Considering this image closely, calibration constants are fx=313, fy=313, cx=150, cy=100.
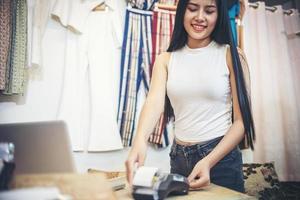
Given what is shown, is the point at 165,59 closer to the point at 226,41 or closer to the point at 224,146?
the point at 226,41

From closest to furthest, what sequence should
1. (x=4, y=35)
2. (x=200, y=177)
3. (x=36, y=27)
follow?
(x=200, y=177) → (x=4, y=35) → (x=36, y=27)

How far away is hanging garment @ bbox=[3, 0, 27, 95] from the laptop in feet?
4.31

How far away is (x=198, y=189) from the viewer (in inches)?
23.7

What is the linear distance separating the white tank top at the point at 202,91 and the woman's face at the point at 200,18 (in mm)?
47

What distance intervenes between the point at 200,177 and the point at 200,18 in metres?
0.39

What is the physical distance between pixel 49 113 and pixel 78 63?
1.06 feet

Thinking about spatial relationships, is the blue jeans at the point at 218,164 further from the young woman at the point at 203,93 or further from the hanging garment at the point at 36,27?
the hanging garment at the point at 36,27

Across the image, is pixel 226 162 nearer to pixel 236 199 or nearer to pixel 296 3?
pixel 236 199

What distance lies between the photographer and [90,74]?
1.75 meters

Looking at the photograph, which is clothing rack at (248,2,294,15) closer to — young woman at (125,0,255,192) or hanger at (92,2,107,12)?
hanger at (92,2,107,12)

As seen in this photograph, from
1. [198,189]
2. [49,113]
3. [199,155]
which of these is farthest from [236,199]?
[49,113]

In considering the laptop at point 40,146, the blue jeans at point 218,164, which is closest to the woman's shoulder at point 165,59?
the blue jeans at point 218,164

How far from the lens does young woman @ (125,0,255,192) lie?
77cm

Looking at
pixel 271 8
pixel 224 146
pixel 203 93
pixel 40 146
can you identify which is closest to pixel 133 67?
pixel 271 8
